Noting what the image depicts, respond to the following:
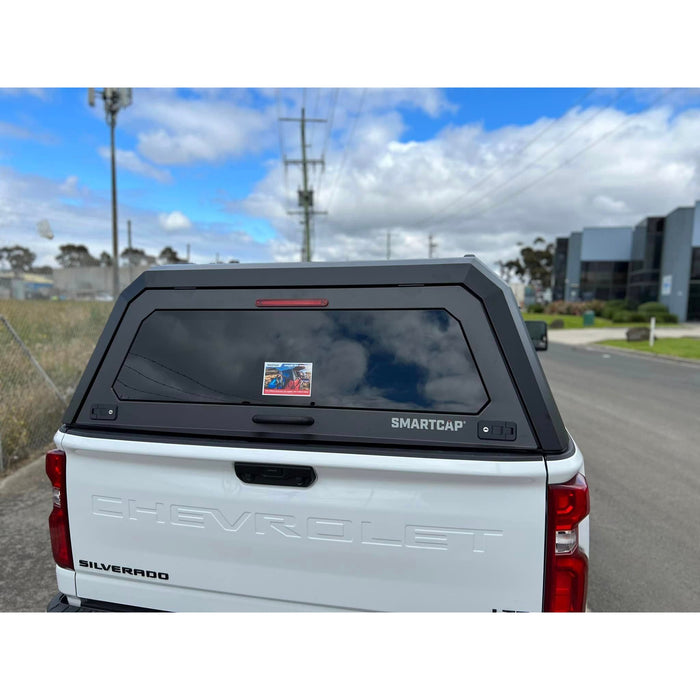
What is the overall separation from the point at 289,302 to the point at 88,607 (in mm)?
1550

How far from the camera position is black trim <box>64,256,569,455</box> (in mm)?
1883

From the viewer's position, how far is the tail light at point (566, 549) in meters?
1.83

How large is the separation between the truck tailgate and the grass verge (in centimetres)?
1930

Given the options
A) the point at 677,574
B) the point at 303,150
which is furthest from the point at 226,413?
the point at 303,150

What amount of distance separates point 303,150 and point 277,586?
143 ft

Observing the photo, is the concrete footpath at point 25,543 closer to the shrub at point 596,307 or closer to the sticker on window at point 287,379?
the sticker on window at point 287,379

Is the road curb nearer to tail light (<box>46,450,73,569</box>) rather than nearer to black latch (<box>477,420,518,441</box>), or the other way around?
black latch (<box>477,420,518,441</box>)

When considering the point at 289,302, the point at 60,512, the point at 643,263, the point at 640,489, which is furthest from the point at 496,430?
the point at 643,263

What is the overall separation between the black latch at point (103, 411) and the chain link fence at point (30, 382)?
4.51 m

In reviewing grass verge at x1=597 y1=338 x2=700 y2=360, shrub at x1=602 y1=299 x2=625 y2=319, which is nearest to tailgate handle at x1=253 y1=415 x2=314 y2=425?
grass verge at x1=597 y1=338 x2=700 y2=360

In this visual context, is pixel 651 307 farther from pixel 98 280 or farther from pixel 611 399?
pixel 98 280

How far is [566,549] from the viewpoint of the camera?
6.13 feet

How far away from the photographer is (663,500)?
5.16 metres

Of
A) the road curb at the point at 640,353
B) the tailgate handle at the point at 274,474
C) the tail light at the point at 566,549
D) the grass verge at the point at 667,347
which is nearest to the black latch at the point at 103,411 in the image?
the tailgate handle at the point at 274,474
